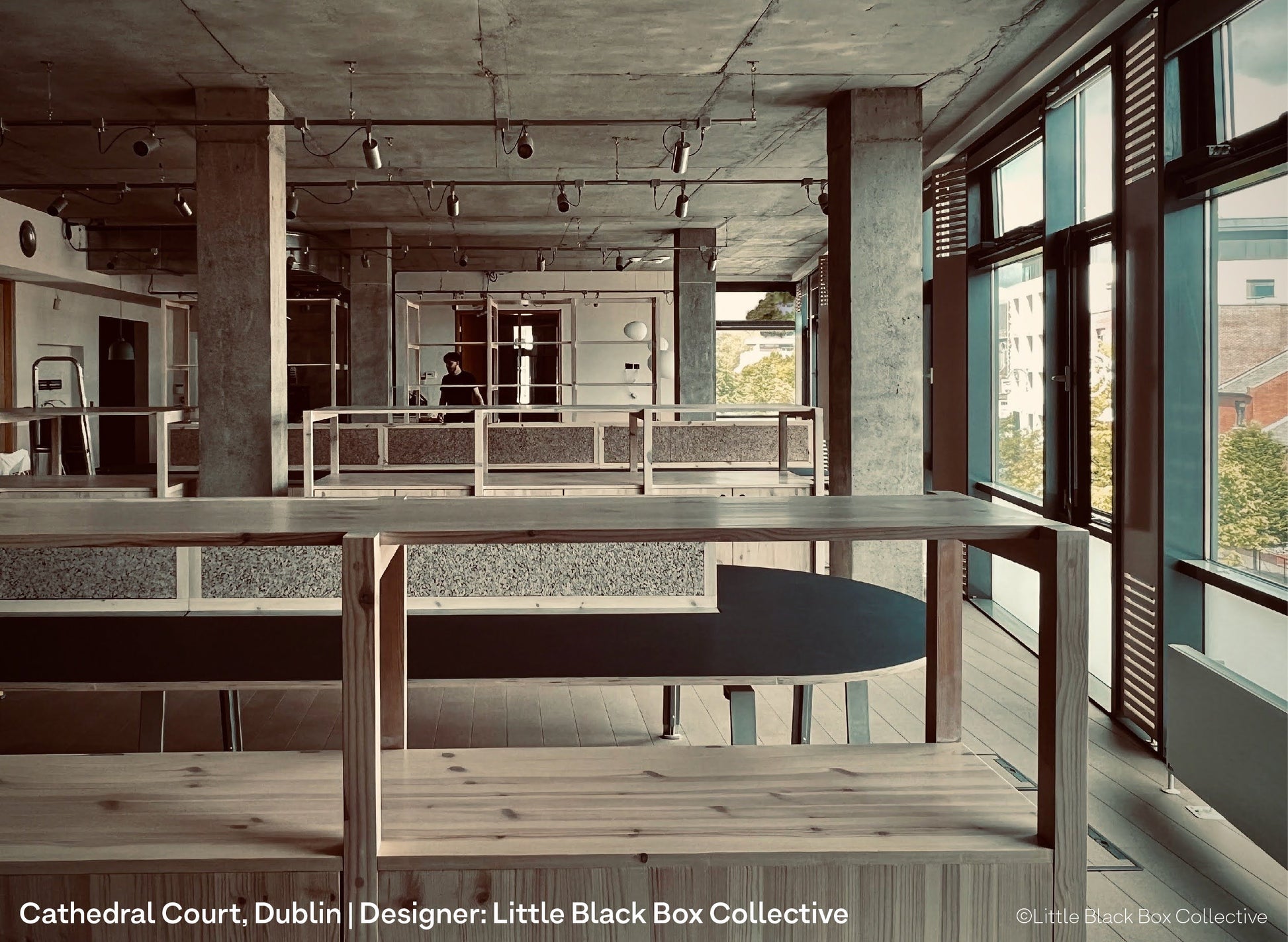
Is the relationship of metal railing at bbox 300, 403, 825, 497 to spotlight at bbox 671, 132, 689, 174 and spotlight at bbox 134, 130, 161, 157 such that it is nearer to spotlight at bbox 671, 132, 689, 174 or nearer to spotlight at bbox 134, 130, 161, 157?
spotlight at bbox 671, 132, 689, 174

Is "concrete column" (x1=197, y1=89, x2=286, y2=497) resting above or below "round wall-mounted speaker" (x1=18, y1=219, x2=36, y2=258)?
below

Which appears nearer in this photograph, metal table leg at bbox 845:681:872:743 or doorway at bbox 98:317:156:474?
metal table leg at bbox 845:681:872:743

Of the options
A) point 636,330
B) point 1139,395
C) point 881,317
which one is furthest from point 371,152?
point 636,330

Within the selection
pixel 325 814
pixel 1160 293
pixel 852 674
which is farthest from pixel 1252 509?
pixel 325 814

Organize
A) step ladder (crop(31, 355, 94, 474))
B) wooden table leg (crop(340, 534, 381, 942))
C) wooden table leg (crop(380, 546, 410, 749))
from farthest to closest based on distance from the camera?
step ladder (crop(31, 355, 94, 474)) → wooden table leg (crop(380, 546, 410, 749)) → wooden table leg (crop(340, 534, 381, 942))

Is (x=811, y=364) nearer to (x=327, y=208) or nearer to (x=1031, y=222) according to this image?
(x=327, y=208)

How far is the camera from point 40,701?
13.7 feet

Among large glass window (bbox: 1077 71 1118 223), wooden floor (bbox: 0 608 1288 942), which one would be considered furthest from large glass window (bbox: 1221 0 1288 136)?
wooden floor (bbox: 0 608 1288 942)

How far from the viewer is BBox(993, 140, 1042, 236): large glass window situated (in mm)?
5770

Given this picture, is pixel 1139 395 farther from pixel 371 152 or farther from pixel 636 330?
pixel 636 330

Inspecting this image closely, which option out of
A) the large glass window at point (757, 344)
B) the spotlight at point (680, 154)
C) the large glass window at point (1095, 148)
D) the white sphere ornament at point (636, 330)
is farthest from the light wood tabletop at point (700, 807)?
the large glass window at point (757, 344)

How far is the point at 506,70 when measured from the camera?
5.71m

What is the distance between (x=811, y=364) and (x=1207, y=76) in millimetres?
10960

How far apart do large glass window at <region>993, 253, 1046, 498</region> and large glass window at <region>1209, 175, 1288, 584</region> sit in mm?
1698
